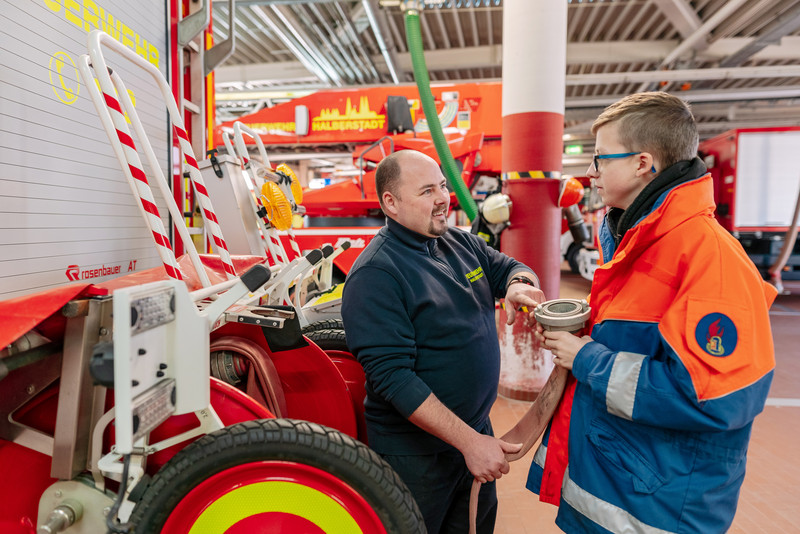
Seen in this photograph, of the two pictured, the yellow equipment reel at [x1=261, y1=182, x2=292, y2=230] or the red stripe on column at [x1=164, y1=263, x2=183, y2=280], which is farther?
the yellow equipment reel at [x1=261, y1=182, x2=292, y2=230]

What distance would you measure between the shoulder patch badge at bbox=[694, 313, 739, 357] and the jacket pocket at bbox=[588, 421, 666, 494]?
1.12 feet

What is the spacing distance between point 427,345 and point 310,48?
346 inches

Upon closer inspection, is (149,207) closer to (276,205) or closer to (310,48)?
(276,205)

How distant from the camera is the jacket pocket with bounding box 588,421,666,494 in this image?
118cm

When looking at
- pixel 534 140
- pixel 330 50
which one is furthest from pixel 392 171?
pixel 330 50

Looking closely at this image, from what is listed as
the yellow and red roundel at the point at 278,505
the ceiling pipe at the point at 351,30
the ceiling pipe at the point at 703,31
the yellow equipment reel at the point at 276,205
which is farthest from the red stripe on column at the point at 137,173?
the ceiling pipe at the point at 703,31

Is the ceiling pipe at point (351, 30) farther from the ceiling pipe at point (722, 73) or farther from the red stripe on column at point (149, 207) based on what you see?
the red stripe on column at point (149, 207)

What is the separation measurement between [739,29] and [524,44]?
827 centimetres

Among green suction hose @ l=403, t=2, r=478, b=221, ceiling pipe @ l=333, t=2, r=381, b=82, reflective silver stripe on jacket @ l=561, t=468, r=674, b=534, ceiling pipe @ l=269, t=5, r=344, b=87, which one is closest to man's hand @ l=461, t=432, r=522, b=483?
reflective silver stripe on jacket @ l=561, t=468, r=674, b=534

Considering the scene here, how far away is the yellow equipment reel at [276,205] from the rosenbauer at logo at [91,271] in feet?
2.69

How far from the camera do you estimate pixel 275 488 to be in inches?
49.1

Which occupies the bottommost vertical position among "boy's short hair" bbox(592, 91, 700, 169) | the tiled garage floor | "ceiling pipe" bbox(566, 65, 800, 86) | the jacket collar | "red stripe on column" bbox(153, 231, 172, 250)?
the tiled garage floor

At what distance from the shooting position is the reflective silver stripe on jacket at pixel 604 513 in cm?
122

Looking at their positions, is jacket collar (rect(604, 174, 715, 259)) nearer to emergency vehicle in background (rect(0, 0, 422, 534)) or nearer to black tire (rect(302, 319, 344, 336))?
emergency vehicle in background (rect(0, 0, 422, 534))
